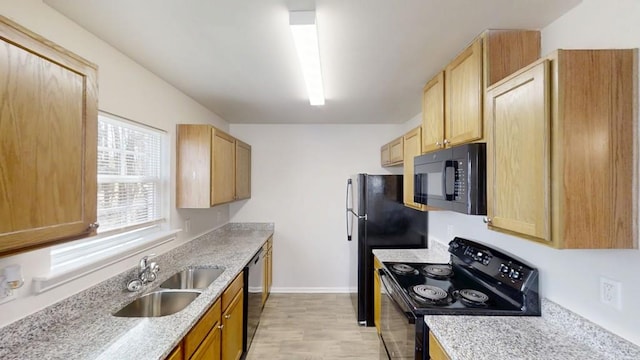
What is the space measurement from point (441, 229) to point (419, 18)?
2.06 meters

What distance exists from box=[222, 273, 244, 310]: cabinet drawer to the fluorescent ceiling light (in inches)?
65.1

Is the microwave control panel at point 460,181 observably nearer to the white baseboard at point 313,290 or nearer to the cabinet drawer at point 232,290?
the cabinet drawer at point 232,290

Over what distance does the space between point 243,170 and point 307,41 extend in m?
2.48

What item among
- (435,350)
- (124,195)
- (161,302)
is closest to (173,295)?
(161,302)

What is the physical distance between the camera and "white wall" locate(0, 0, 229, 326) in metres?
1.27

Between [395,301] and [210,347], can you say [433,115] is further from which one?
[210,347]

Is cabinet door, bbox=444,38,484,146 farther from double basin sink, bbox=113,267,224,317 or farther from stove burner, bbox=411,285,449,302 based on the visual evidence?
double basin sink, bbox=113,267,224,317

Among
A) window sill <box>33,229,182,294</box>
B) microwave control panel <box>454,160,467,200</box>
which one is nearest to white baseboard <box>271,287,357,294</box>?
window sill <box>33,229,182,294</box>

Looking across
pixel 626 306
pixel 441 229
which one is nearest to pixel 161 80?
pixel 441 229

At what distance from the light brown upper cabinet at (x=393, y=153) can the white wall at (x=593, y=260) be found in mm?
1625

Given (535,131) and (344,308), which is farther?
(344,308)

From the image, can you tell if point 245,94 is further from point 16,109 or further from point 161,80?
point 16,109

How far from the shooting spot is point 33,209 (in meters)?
0.93

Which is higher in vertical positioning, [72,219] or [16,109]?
[16,109]
